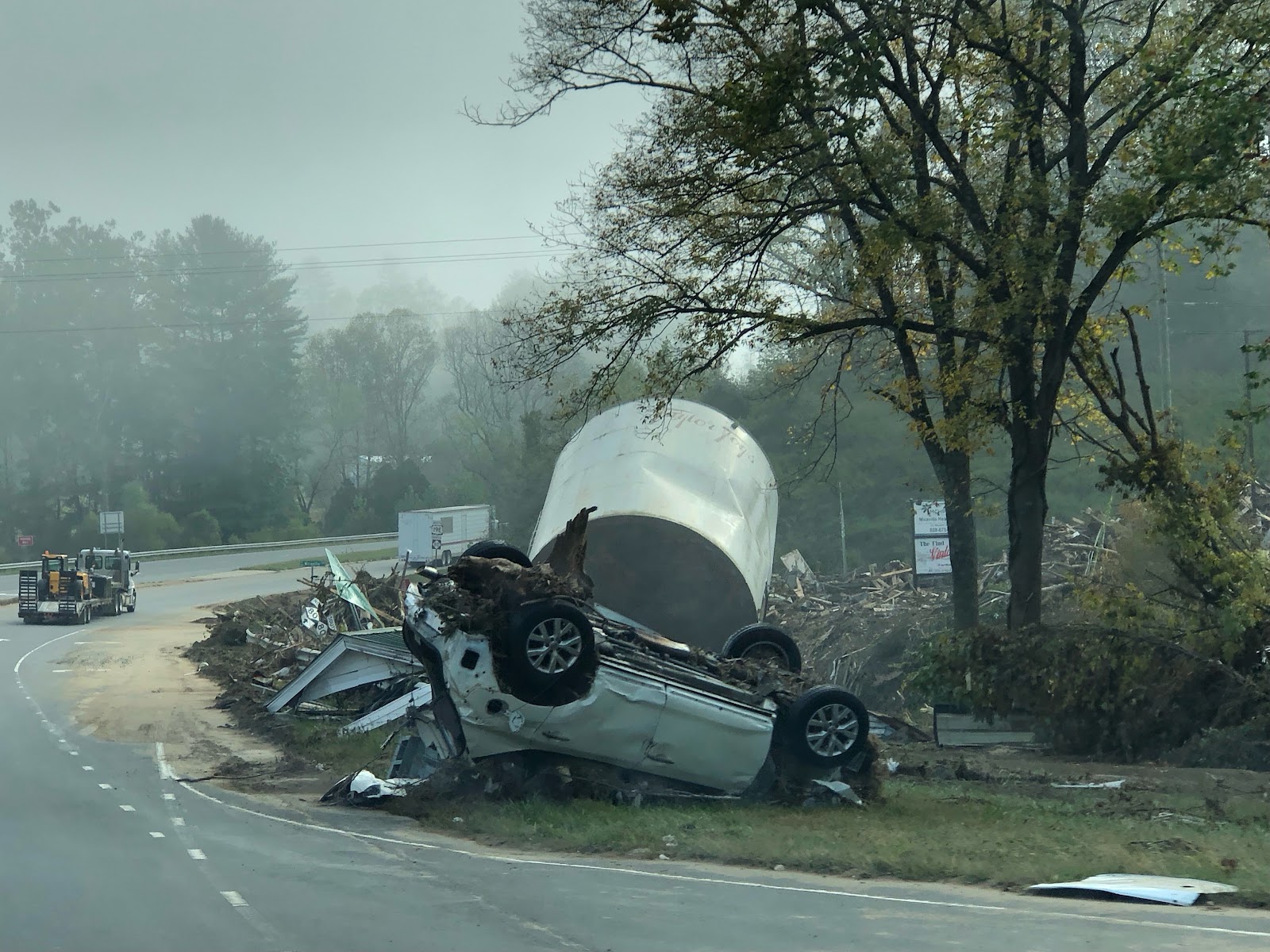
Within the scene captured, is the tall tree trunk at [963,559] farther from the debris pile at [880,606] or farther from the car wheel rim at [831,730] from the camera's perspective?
the car wheel rim at [831,730]

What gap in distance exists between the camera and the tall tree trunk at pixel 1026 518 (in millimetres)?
17281

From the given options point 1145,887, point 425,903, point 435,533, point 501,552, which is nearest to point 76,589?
point 435,533

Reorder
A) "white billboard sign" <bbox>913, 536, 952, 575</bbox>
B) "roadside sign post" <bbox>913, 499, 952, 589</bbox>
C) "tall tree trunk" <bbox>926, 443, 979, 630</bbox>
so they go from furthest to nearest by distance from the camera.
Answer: "white billboard sign" <bbox>913, 536, 952, 575</bbox> → "roadside sign post" <bbox>913, 499, 952, 589</bbox> → "tall tree trunk" <bbox>926, 443, 979, 630</bbox>

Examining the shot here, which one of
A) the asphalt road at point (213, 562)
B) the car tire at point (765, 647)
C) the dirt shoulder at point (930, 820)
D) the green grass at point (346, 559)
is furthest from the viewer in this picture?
the green grass at point (346, 559)

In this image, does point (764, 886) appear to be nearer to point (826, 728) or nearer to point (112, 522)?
point (826, 728)

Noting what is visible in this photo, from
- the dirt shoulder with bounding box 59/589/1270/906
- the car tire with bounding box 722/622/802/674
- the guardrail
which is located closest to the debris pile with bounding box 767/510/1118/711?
the car tire with bounding box 722/622/802/674

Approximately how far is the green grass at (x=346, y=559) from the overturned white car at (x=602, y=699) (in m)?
45.2

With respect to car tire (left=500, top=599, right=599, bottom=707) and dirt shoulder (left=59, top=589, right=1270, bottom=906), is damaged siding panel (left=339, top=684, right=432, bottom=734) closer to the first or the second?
dirt shoulder (left=59, top=589, right=1270, bottom=906)

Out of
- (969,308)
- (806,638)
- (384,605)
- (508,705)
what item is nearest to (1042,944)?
(508,705)

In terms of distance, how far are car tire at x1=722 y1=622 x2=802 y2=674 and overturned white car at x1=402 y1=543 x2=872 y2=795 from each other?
2.51 m

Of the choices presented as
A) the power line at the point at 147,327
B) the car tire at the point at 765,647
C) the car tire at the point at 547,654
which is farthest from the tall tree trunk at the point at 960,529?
the power line at the point at 147,327

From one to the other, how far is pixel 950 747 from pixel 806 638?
1144 cm

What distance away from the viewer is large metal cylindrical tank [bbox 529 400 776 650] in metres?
19.8

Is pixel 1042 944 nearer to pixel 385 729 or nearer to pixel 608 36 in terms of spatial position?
pixel 385 729
